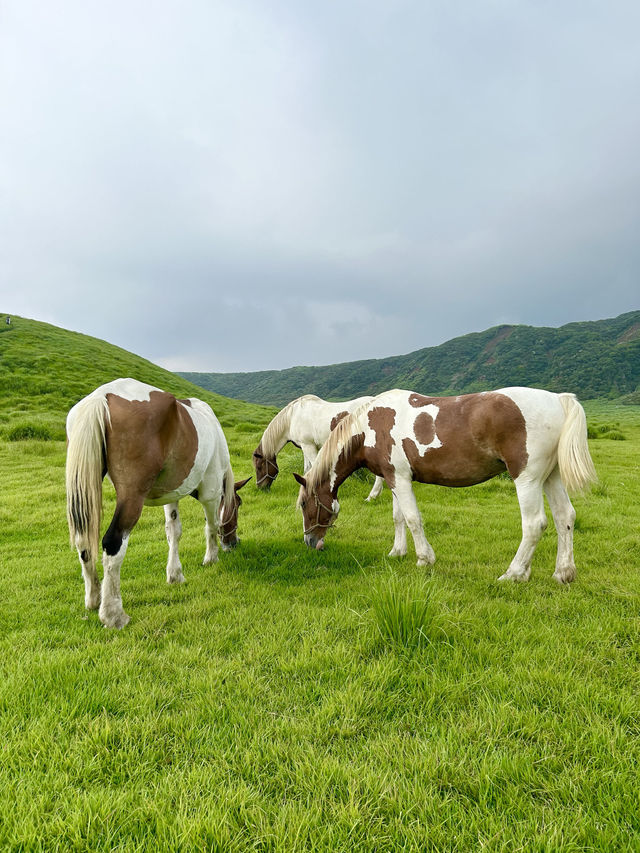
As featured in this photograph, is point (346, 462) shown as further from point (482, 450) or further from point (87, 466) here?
point (87, 466)

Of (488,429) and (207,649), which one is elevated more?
(488,429)

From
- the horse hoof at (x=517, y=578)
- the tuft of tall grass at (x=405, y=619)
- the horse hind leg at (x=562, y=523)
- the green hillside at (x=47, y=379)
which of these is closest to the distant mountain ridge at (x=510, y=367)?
the green hillside at (x=47, y=379)

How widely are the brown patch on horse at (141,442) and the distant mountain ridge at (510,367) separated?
110865 millimetres

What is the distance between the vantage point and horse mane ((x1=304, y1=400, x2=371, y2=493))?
5.80 m

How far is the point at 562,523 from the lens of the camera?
4.87 m

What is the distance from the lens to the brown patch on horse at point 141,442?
3701 millimetres

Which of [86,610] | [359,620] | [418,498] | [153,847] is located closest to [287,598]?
[359,620]

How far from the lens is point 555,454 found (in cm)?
470

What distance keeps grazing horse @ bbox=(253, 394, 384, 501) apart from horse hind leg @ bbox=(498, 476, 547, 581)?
4802mm

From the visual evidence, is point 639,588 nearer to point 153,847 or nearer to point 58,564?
point 153,847

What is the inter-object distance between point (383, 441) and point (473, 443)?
1198 millimetres

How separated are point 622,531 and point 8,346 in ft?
139

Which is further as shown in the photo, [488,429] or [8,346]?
[8,346]

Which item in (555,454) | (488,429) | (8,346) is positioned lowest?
(555,454)
